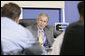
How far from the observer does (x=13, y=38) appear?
1302mm

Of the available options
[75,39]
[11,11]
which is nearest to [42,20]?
[11,11]

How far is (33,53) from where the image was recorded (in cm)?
136

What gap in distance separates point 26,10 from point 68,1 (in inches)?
51.1

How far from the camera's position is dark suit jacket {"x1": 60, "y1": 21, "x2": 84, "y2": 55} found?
3.57 ft

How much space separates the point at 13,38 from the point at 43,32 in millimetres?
1205

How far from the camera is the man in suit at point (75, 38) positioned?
3.57 feet

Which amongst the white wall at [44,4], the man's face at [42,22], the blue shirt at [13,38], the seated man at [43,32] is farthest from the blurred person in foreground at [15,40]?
the white wall at [44,4]

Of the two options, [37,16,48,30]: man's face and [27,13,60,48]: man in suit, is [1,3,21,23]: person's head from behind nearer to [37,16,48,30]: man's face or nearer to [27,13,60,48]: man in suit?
[27,13,60,48]: man in suit

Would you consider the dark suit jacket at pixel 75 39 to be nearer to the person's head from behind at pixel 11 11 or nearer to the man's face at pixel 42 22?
the person's head from behind at pixel 11 11

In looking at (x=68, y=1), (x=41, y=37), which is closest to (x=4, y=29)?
(x=41, y=37)

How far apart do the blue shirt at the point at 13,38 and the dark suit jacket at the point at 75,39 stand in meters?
0.31

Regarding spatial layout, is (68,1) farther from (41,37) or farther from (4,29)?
(4,29)

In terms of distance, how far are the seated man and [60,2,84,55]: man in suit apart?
1196mm

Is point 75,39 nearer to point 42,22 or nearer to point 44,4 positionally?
point 42,22
